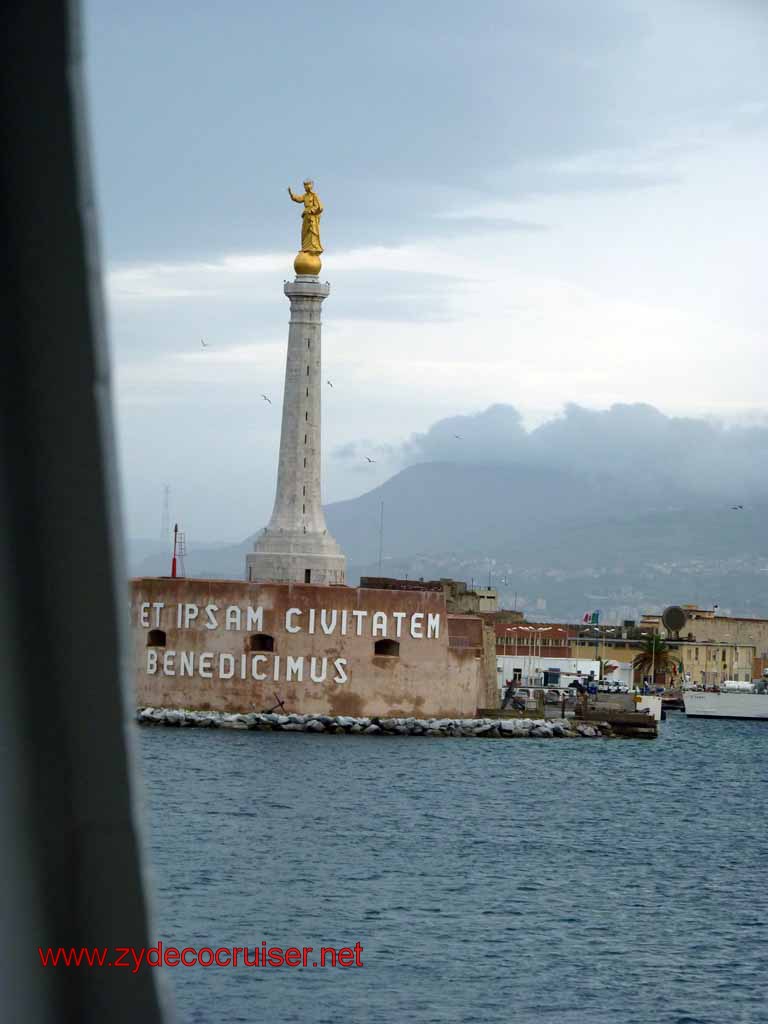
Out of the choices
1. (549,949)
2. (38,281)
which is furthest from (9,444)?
(549,949)

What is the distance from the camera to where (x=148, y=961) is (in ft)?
5.53

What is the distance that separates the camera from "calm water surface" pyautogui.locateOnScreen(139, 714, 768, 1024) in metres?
14.6

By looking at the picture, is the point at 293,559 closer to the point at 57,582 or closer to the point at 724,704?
the point at 724,704

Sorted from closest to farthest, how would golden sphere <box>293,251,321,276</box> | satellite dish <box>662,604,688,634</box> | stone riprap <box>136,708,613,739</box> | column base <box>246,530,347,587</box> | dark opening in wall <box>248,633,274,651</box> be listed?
stone riprap <box>136,708,613,739</box> < dark opening in wall <box>248,633,274,651</box> < column base <box>246,530,347,587</box> < golden sphere <box>293,251,321,276</box> < satellite dish <box>662,604,688,634</box>

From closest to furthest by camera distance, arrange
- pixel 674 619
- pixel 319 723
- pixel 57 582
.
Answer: pixel 57 582, pixel 319 723, pixel 674 619

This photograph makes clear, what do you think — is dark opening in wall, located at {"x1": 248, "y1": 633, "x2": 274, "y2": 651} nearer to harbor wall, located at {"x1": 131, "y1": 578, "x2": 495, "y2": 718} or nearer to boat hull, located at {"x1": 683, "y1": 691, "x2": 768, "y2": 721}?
harbor wall, located at {"x1": 131, "y1": 578, "x2": 495, "y2": 718}

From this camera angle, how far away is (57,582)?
1.69 m

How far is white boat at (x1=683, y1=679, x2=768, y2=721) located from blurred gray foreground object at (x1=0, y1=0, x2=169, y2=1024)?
6797 cm

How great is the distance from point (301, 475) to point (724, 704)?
34822 mm

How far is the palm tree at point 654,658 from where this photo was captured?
76688 mm

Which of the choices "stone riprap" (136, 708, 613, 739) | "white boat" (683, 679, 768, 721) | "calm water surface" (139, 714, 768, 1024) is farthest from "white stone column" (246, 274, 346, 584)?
Answer: "white boat" (683, 679, 768, 721)

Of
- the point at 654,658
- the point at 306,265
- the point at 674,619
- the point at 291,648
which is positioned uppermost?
the point at 306,265

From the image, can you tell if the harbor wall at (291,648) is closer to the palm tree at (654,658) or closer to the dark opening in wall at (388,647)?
the dark opening in wall at (388,647)

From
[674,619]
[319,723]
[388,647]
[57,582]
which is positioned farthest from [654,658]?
[57,582]
